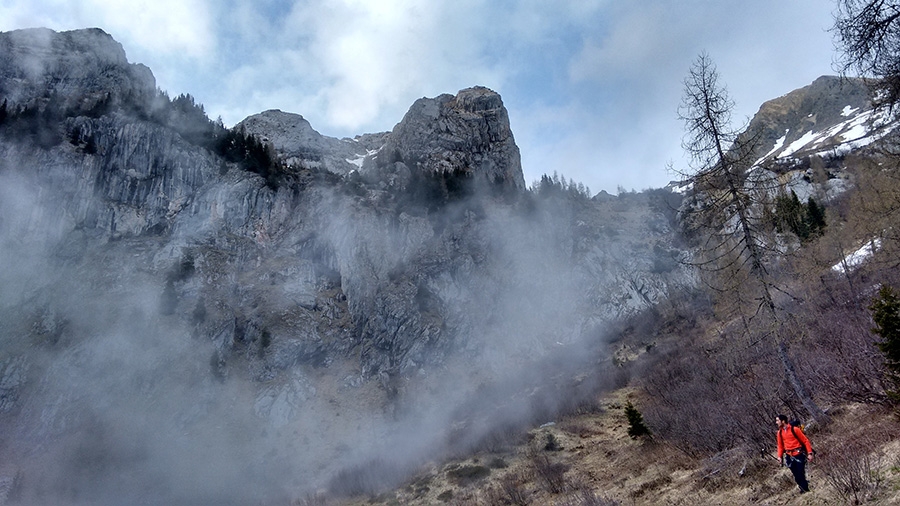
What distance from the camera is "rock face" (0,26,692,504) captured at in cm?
2911

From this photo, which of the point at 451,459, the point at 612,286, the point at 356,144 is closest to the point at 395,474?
the point at 451,459

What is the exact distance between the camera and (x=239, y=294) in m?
39.7

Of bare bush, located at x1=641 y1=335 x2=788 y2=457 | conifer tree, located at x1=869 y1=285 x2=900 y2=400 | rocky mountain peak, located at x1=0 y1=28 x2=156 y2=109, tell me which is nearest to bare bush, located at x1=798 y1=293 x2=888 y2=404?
conifer tree, located at x1=869 y1=285 x2=900 y2=400

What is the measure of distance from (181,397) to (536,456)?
25.6 m

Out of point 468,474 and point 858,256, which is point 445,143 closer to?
point 858,256

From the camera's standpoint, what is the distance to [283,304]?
40156 millimetres

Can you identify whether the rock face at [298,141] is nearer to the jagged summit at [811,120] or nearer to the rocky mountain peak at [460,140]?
the rocky mountain peak at [460,140]

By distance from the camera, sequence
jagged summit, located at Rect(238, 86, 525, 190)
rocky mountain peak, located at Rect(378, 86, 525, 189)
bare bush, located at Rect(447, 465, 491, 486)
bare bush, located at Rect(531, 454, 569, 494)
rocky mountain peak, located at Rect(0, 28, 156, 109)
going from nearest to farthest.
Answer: bare bush, located at Rect(531, 454, 569, 494) → bare bush, located at Rect(447, 465, 491, 486) → rocky mountain peak, located at Rect(0, 28, 156, 109) → jagged summit, located at Rect(238, 86, 525, 190) → rocky mountain peak, located at Rect(378, 86, 525, 189)

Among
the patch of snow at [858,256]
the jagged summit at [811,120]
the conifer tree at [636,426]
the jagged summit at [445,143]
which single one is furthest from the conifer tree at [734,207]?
the jagged summit at [811,120]

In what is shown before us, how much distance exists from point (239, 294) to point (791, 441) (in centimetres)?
4041

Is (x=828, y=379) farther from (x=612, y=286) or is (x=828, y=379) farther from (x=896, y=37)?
(x=612, y=286)

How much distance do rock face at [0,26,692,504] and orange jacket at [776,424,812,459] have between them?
22.3 metres

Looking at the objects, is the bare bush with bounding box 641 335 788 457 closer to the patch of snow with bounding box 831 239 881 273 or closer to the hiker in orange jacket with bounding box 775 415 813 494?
the hiker in orange jacket with bounding box 775 415 813 494

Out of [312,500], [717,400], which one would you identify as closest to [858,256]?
[717,400]
